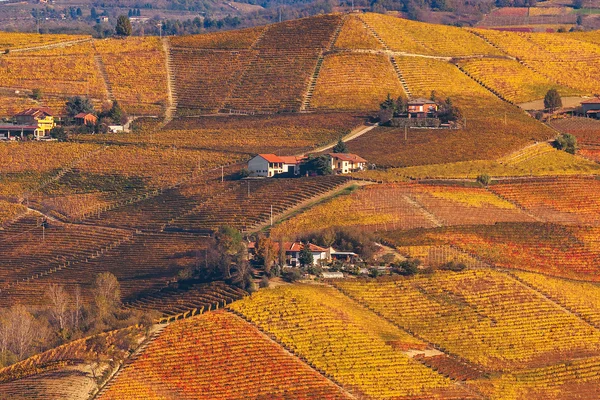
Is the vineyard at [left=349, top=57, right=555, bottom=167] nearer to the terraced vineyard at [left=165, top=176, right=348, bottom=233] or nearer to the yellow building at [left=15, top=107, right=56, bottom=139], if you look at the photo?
the terraced vineyard at [left=165, top=176, right=348, bottom=233]

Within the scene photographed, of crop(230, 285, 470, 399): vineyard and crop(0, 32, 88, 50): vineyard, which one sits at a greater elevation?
crop(0, 32, 88, 50): vineyard

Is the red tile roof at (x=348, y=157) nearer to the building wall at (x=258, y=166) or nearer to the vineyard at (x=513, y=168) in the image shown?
the vineyard at (x=513, y=168)

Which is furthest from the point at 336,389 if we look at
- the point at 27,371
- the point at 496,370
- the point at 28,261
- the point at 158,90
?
the point at 158,90

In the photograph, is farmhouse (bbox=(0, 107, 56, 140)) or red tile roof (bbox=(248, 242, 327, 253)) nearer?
red tile roof (bbox=(248, 242, 327, 253))

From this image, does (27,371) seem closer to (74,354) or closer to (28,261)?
(74,354)

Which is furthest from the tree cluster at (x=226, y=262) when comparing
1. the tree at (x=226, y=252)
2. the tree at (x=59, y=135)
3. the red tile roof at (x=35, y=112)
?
the red tile roof at (x=35, y=112)

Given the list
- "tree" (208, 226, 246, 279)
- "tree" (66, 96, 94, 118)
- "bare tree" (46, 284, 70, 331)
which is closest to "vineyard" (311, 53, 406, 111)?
"tree" (66, 96, 94, 118)
